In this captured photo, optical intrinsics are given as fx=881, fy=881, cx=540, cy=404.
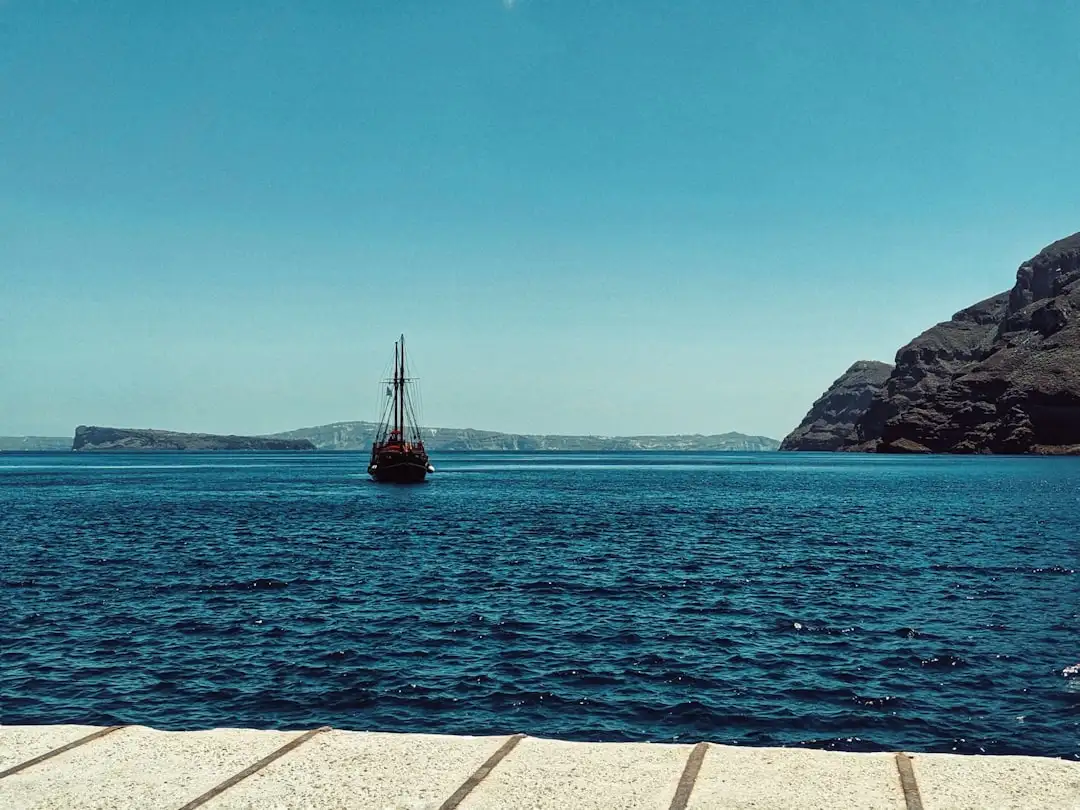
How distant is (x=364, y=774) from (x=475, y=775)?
1.03m

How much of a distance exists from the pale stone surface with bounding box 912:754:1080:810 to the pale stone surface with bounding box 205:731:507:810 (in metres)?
3.99

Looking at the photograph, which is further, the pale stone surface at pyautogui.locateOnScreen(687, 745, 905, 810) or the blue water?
the blue water

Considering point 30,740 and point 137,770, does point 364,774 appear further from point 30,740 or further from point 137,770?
point 30,740

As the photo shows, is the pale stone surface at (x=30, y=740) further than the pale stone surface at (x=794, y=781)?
Yes

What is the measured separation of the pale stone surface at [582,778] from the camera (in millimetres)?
7332

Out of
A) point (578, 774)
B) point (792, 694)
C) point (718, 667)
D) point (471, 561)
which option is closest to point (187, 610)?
point (471, 561)

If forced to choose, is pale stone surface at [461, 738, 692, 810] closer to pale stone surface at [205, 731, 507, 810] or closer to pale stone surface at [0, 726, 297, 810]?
pale stone surface at [205, 731, 507, 810]

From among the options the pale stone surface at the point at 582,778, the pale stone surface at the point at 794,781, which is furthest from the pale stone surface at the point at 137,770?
the pale stone surface at the point at 794,781

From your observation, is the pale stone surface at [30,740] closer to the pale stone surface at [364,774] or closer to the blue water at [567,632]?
the pale stone surface at [364,774]

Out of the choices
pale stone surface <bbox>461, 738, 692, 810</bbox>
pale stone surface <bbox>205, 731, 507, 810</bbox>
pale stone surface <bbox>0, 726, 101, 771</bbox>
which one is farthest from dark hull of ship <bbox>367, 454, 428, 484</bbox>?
pale stone surface <bbox>461, 738, 692, 810</bbox>

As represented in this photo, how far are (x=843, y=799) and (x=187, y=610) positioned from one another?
2465 centimetres

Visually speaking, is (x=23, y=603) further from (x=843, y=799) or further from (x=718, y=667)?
(x=843, y=799)

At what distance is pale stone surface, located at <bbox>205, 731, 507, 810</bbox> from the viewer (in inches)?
292

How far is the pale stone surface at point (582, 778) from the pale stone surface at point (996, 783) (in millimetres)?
2158
